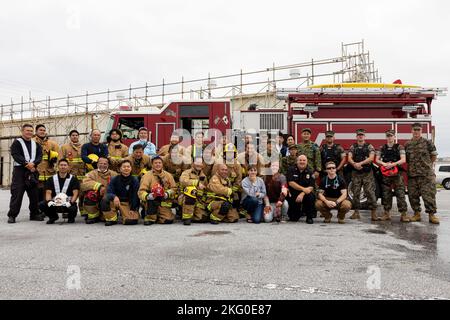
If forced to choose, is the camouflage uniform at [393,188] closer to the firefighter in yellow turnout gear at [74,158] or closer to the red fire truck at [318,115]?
the red fire truck at [318,115]

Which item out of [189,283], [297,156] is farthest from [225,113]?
[189,283]

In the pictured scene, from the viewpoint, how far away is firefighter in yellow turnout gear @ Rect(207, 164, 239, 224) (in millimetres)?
6469

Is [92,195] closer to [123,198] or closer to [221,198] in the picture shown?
[123,198]

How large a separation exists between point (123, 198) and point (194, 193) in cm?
129

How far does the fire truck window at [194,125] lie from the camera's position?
9.15 m

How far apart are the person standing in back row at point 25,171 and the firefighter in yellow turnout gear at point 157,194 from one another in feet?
6.97

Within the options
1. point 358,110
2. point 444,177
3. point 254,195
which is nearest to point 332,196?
point 254,195

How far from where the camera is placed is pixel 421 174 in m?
6.47

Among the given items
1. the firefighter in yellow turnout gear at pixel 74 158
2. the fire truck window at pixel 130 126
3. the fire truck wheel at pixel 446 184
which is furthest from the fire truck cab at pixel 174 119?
the fire truck wheel at pixel 446 184

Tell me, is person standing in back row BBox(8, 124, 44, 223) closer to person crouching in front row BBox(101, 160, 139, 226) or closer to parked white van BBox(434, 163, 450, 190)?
person crouching in front row BBox(101, 160, 139, 226)

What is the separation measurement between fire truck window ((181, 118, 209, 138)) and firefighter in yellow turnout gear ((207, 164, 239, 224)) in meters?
2.68
